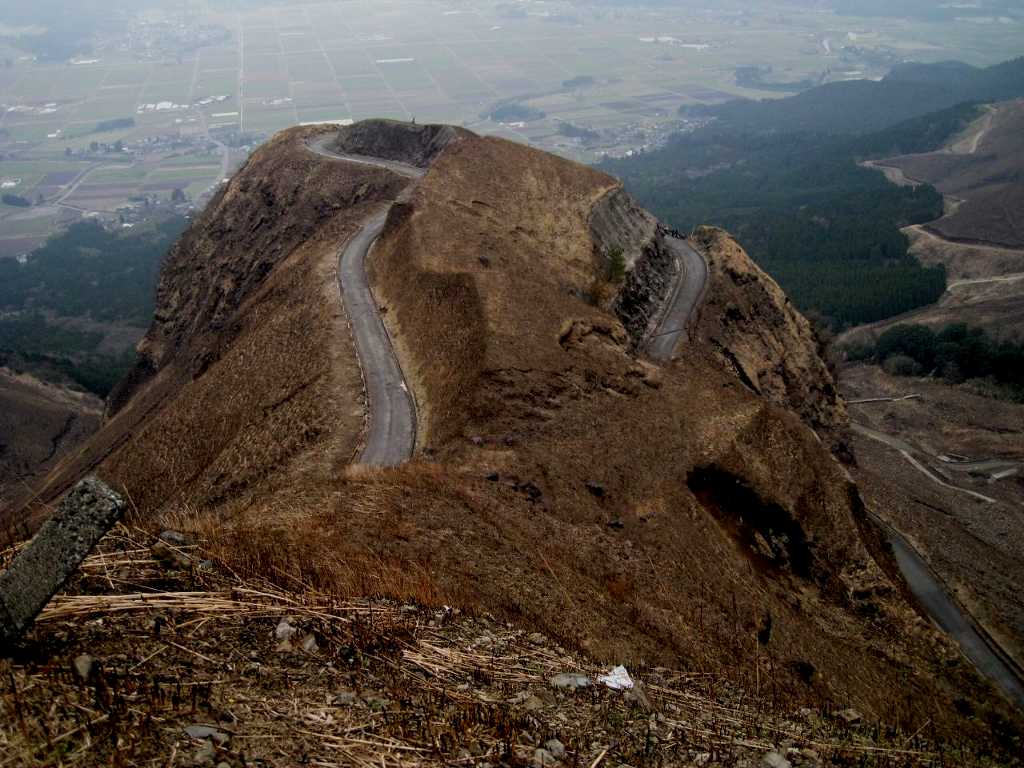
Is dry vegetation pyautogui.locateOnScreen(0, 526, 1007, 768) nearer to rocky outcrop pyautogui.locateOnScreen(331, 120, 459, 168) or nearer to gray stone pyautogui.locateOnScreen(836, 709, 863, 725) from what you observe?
gray stone pyautogui.locateOnScreen(836, 709, 863, 725)

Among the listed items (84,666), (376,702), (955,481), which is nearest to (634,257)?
(955,481)

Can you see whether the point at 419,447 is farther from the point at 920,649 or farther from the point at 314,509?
the point at 920,649

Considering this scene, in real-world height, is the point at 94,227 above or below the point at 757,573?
below

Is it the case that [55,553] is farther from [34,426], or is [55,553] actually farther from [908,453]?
[34,426]

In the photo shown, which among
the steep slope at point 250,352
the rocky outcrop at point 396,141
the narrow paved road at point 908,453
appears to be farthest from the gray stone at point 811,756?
the narrow paved road at point 908,453

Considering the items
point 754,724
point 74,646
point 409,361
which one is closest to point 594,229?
point 409,361

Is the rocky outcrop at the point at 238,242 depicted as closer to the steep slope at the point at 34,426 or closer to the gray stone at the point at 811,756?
the steep slope at the point at 34,426

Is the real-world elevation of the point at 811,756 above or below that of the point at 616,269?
above
